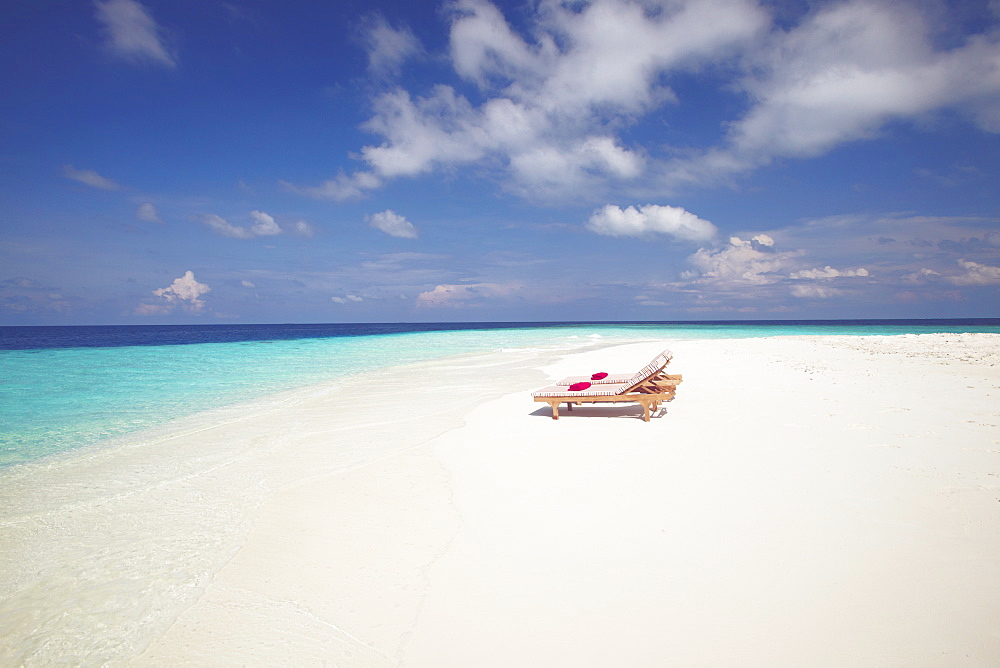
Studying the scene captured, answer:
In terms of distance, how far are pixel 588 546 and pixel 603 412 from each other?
6007mm

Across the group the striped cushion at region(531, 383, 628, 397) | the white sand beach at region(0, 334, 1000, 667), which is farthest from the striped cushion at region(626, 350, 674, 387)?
the white sand beach at region(0, 334, 1000, 667)

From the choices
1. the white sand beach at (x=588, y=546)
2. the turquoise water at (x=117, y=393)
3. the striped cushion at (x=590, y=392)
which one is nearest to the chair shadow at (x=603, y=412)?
the striped cushion at (x=590, y=392)

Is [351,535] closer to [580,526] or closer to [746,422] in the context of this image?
[580,526]

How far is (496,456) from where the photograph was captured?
6.89 m

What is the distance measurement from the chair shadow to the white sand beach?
0.86 meters

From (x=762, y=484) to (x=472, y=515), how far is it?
3317 mm

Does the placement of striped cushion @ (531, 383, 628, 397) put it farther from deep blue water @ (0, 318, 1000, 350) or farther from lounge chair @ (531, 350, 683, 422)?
deep blue water @ (0, 318, 1000, 350)

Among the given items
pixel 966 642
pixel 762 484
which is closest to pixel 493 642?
pixel 966 642

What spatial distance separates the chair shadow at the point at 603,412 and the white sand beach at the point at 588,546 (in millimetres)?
856

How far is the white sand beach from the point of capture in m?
2.95

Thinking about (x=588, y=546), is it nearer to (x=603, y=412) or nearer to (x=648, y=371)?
(x=648, y=371)

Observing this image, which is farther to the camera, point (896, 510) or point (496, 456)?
point (496, 456)

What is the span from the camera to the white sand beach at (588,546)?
9.66 ft

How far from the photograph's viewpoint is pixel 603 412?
32.5 feet
